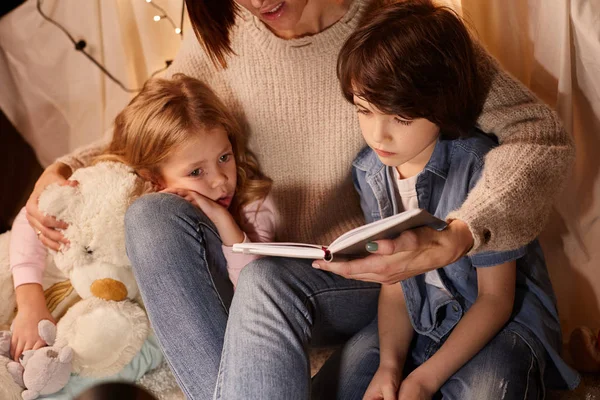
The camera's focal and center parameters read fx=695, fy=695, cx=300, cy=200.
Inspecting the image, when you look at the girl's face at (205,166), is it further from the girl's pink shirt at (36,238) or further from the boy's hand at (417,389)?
the boy's hand at (417,389)

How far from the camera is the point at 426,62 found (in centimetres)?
109

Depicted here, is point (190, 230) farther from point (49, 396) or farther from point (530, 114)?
point (530, 114)

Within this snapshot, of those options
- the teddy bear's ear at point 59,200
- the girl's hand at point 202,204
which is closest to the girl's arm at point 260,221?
the girl's hand at point 202,204

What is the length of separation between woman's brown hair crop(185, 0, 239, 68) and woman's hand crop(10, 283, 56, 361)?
1.97 ft

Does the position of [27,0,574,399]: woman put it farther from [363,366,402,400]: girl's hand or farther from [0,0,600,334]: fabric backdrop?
[0,0,600,334]: fabric backdrop

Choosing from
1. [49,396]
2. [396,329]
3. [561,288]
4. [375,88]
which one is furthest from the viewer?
[561,288]

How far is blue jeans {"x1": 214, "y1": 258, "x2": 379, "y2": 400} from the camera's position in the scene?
3.37ft

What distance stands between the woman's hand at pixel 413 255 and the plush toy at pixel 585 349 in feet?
1.55

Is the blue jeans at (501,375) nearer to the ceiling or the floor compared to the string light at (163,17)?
nearer to the floor

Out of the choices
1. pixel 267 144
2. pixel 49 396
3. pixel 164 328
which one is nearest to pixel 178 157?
pixel 267 144

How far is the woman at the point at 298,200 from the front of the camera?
3.38 ft

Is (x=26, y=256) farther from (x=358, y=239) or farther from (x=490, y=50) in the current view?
(x=490, y=50)

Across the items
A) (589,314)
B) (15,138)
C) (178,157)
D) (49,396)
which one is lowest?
(589,314)

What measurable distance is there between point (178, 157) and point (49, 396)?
0.51 metres
